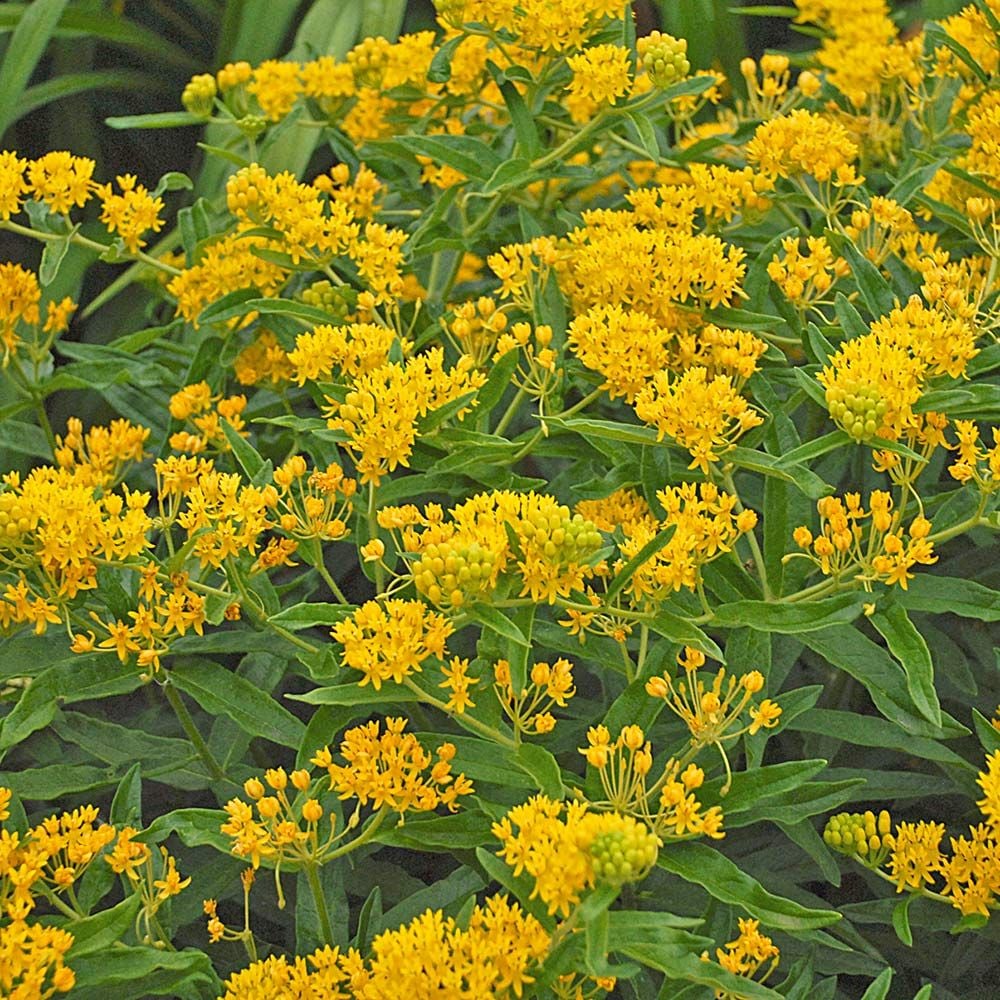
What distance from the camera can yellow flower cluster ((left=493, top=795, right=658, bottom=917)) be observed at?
1322 mm

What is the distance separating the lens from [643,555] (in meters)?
1.54

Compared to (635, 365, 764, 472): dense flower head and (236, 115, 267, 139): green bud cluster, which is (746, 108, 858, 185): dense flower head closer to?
(635, 365, 764, 472): dense flower head

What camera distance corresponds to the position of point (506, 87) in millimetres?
2184

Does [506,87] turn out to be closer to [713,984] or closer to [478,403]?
[478,403]

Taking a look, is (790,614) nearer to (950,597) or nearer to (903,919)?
(950,597)

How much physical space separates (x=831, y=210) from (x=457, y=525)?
2.83 feet

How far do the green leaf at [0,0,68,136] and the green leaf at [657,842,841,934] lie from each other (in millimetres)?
2799

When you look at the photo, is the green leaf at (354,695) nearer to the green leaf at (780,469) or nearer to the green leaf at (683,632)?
the green leaf at (683,632)

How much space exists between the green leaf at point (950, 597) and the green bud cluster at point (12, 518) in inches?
42.7

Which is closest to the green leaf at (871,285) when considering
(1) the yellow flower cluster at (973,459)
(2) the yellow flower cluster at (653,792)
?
(1) the yellow flower cluster at (973,459)

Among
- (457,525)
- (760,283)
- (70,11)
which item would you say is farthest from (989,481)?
(70,11)

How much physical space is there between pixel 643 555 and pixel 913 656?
0.36 m

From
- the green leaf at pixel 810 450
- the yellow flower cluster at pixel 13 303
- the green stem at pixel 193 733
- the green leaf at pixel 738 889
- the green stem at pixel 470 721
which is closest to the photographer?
the green leaf at pixel 738 889

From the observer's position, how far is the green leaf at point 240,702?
174 cm
